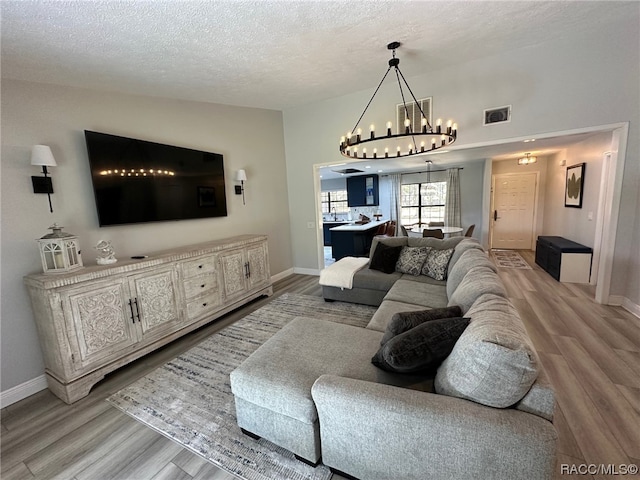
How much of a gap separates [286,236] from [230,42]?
346 centimetres

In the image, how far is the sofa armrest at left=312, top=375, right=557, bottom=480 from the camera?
3.34 feet

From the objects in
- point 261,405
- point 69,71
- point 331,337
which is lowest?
point 261,405

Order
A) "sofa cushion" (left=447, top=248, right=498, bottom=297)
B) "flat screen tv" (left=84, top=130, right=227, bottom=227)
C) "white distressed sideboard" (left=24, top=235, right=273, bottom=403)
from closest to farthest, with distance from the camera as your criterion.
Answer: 1. "white distressed sideboard" (left=24, top=235, right=273, bottom=403)
2. "sofa cushion" (left=447, top=248, right=498, bottom=297)
3. "flat screen tv" (left=84, top=130, right=227, bottom=227)

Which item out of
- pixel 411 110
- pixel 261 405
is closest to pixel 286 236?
pixel 411 110

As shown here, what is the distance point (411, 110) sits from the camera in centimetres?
408

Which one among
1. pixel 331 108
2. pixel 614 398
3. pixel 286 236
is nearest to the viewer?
pixel 614 398

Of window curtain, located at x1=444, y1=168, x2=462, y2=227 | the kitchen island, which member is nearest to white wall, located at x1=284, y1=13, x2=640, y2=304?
the kitchen island

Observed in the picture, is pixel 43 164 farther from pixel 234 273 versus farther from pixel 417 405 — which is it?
pixel 417 405

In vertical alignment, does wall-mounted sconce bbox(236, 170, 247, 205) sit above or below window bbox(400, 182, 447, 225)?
above

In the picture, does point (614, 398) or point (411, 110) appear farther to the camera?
point (411, 110)

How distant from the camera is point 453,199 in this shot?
317 inches

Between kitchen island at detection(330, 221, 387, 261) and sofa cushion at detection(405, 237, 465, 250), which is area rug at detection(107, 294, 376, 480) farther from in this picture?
kitchen island at detection(330, 221, 387, 261)

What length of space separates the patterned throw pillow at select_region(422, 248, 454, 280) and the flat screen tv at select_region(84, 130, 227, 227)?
307 centimetres

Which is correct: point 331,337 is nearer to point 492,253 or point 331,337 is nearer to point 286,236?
→ point 286,236
